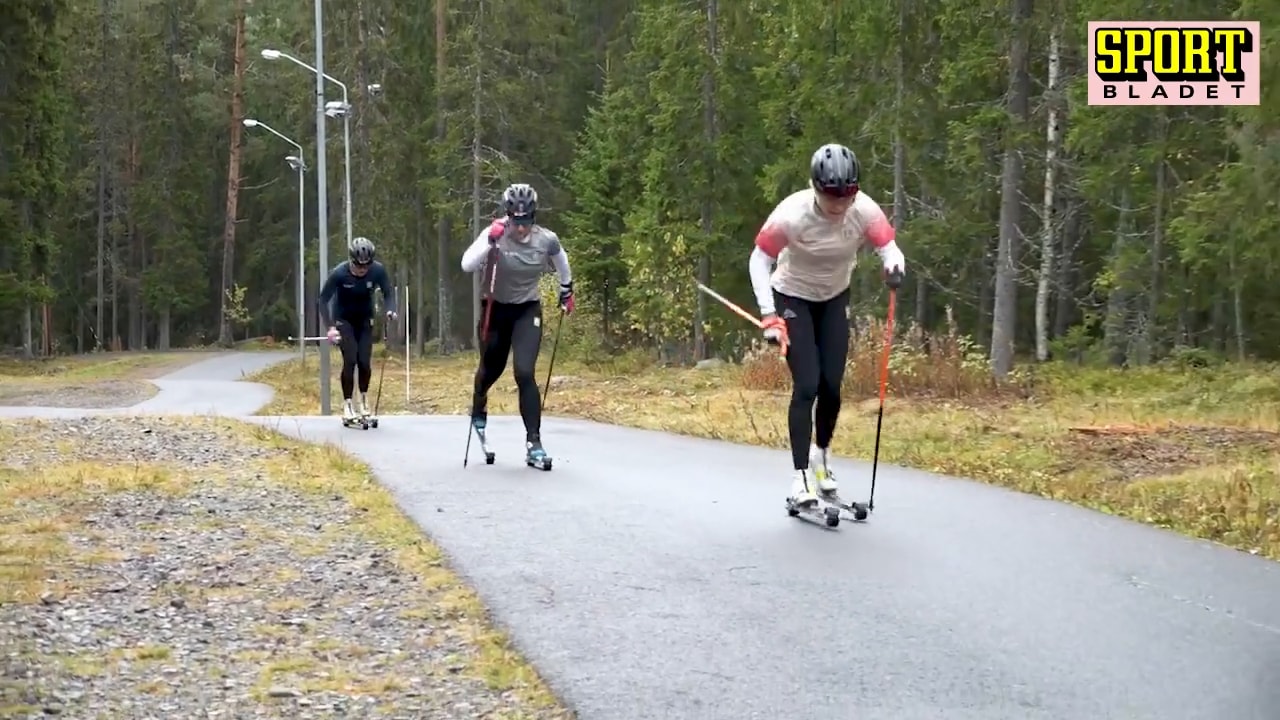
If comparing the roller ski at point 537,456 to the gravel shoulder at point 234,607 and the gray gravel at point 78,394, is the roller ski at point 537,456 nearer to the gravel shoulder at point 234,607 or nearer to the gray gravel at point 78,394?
the gravel shoulder at point 234,607

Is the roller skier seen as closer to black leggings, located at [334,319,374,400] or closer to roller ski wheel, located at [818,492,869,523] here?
black leggings, located at [334,319,374,400]

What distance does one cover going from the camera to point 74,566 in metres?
7.08

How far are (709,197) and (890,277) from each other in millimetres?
28272

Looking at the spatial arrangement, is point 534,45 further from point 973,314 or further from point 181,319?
point 181,319

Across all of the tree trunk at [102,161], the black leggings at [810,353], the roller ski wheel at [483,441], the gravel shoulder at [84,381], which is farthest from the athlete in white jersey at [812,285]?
the tree trunk at [102,161]

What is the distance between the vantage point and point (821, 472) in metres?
8.20

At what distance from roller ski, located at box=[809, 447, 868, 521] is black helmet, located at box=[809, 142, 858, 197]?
1.55m

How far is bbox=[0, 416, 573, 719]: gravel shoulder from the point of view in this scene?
482 centimetres

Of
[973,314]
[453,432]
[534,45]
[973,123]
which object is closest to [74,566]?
[453,432]

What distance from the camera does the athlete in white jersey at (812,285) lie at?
7.80 metres

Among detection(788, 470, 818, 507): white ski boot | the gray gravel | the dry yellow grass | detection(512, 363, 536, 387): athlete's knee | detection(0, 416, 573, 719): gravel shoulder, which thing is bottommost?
the gray gravel

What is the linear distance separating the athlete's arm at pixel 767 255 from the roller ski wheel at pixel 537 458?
9.97 ft

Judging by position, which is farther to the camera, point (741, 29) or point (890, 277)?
point (741, 29)

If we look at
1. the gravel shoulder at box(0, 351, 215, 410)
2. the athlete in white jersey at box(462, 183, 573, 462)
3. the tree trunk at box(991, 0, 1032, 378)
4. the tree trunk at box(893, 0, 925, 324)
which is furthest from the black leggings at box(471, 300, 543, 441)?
the gravel shoulder at box(0, 351, 215, 410)
